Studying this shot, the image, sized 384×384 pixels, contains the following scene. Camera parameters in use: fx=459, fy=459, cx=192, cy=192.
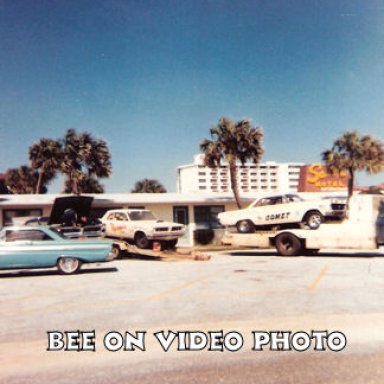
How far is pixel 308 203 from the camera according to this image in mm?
16359

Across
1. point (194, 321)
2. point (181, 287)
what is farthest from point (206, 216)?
point (194, 321)

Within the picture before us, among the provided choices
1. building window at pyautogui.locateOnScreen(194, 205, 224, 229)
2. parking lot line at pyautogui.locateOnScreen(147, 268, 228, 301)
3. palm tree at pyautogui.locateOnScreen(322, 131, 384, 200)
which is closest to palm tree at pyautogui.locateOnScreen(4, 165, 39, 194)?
building window at pyautogui.locateOnScreen(194, 205, 224, 229)

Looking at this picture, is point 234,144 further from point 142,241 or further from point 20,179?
point 20,179

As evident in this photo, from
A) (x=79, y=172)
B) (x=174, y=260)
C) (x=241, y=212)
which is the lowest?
(x=174, y=260)

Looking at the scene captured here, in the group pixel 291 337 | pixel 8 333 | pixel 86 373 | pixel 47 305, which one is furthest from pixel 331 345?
pixel 47 305

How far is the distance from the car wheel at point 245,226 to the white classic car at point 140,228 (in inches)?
94.2

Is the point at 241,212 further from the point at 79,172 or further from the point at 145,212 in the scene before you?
the point at 79,172

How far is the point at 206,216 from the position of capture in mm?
29953

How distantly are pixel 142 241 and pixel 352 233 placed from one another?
783 cm

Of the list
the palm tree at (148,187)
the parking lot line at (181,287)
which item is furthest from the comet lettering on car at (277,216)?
the palm tree at (148,187)

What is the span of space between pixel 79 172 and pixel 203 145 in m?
7.92

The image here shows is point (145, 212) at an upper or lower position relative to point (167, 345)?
upper

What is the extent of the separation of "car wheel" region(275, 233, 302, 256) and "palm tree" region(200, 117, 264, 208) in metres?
12.2

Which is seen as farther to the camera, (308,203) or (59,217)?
(59,217)
